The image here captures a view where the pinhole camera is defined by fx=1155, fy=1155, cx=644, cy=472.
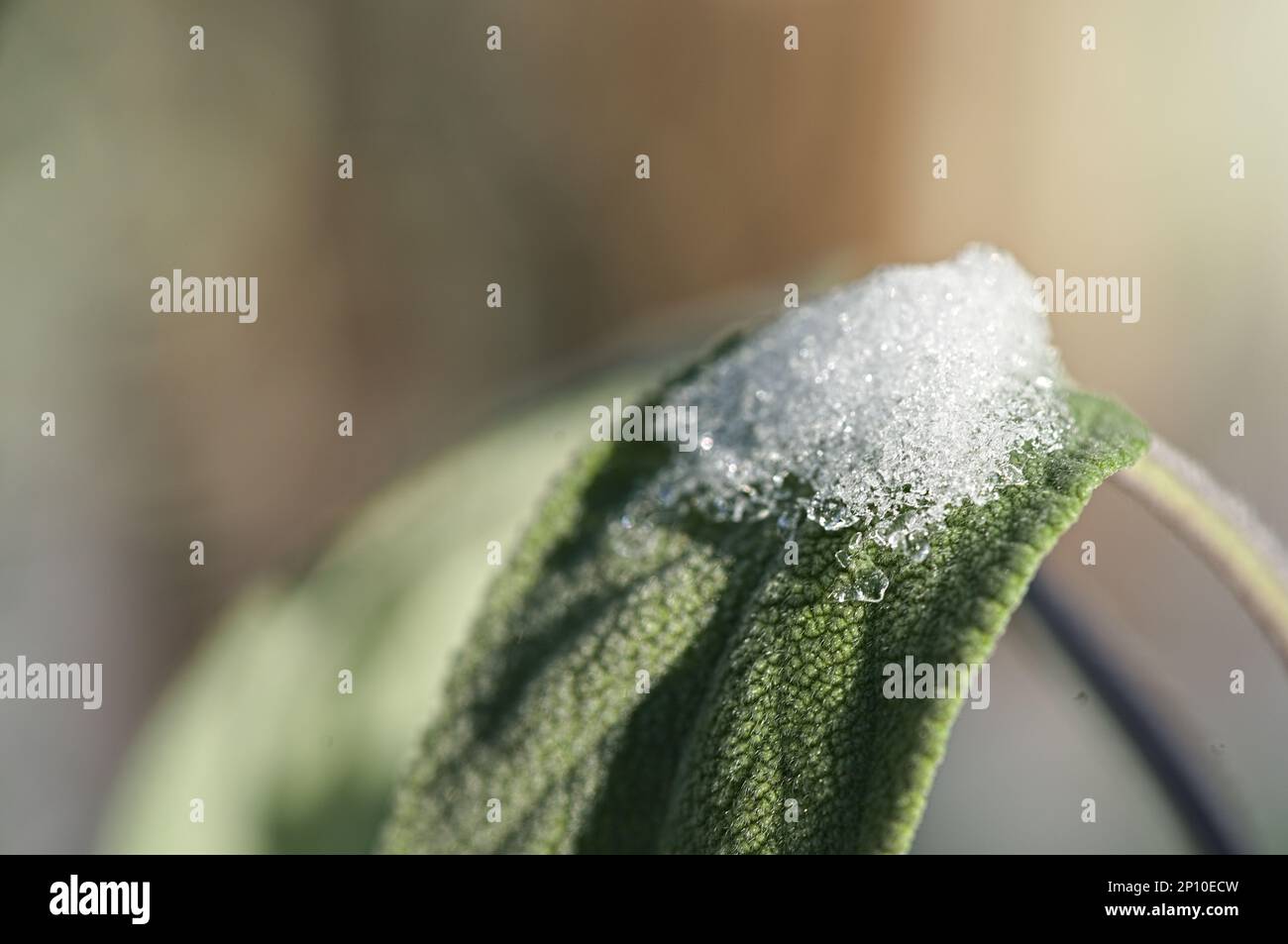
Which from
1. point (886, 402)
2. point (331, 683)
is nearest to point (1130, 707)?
point (886, 402)

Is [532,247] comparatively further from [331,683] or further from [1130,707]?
[1130,707]

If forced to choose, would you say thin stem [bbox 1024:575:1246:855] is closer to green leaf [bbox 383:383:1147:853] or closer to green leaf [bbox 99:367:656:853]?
green leaf [bbox 383:383:1147:853]

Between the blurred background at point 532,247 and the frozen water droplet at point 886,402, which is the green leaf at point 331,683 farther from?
the frozen water droplet at point 886,402

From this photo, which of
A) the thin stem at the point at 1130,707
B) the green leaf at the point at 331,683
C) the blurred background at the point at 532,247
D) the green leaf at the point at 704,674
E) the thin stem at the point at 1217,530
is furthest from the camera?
the blurred background at the point at 532,247

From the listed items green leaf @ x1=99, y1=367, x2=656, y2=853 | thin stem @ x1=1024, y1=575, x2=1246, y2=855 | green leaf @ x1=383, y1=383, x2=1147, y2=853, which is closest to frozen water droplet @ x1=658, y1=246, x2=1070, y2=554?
green leaf @ x1=383, y1=383, x2=1147, y2=853

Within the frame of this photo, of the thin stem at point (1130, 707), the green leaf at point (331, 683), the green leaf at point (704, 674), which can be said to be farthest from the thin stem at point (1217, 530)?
the green leaf at point (331, 683)

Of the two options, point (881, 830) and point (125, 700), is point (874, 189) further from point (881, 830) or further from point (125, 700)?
point (881, 830)

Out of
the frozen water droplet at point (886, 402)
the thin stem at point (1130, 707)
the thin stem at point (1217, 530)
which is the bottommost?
the thin stem at point (1130, 707)

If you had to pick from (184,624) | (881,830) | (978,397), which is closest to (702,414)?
(978,397)
